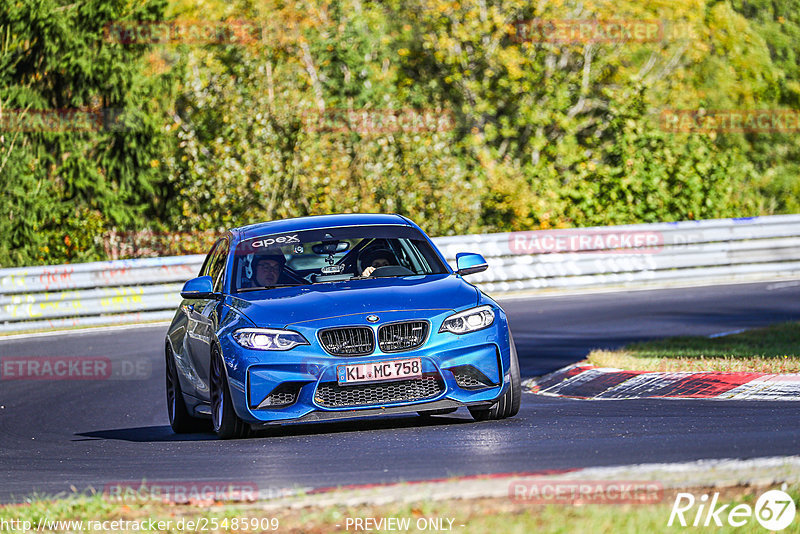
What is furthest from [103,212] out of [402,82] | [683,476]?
[683,476]

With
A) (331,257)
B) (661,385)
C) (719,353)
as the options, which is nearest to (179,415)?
(331,257)

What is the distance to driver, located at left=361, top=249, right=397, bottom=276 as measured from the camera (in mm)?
10414

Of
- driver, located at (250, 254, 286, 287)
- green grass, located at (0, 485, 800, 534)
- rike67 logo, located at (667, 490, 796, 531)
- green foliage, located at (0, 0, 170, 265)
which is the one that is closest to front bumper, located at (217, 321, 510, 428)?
driver, located at (250, 254, 286, 287)

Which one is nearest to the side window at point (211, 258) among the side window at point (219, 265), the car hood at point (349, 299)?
the side window at point (219, 265)

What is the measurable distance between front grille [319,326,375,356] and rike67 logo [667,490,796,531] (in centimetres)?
360

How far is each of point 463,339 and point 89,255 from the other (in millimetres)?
18466

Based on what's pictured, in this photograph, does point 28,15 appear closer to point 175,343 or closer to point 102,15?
point 102,15

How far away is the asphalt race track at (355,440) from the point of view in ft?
24.0

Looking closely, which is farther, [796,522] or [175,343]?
[175,343]

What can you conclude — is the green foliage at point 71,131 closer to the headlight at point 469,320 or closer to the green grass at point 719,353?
the green grass at point 719,353

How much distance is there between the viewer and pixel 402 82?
42.2 metres

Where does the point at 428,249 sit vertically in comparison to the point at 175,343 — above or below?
above

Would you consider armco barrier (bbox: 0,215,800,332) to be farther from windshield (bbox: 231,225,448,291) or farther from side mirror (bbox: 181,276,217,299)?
side mirror (bbox: 181,276,217,299)

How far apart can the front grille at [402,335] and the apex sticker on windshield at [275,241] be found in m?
1.73
